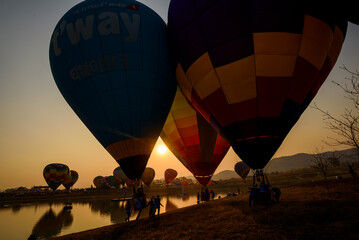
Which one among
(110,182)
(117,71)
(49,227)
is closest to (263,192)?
(117,71)

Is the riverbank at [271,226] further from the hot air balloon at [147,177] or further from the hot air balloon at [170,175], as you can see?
the hot air balloon at [170,175]

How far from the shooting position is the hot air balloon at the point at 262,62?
24.5ft

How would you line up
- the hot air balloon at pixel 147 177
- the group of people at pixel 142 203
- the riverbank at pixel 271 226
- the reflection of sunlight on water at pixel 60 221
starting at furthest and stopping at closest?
1. the hot air balloon at pixel 147 177
2. the reflection of sunlight on water at pixel 60 221
3. the group of people at pixel 142 203
4. the riverbank at pixel 271 226

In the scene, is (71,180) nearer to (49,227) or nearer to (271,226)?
(49,227)

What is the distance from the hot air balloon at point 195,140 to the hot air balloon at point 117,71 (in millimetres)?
4228

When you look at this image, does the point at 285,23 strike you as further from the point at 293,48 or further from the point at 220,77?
the point at 220,77

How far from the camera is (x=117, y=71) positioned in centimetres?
1067

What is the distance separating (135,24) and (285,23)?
746cm

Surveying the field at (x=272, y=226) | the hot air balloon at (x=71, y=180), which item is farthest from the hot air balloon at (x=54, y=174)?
the field at (x=272, y=226)

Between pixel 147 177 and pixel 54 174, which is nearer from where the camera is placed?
pixel 54 174

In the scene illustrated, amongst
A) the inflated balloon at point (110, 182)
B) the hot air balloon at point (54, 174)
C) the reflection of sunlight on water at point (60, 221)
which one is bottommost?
the reflection of sunlight on water at point (60, 221)

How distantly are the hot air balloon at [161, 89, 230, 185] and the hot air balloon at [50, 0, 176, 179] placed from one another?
4.23 metres

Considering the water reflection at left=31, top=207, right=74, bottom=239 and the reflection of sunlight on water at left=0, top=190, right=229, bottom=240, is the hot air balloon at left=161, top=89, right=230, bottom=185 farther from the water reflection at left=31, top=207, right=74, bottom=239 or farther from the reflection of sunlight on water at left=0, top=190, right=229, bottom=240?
the water reflection at left=31, top=207, right=74, bottom=239

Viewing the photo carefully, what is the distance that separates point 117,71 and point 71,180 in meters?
66.3
